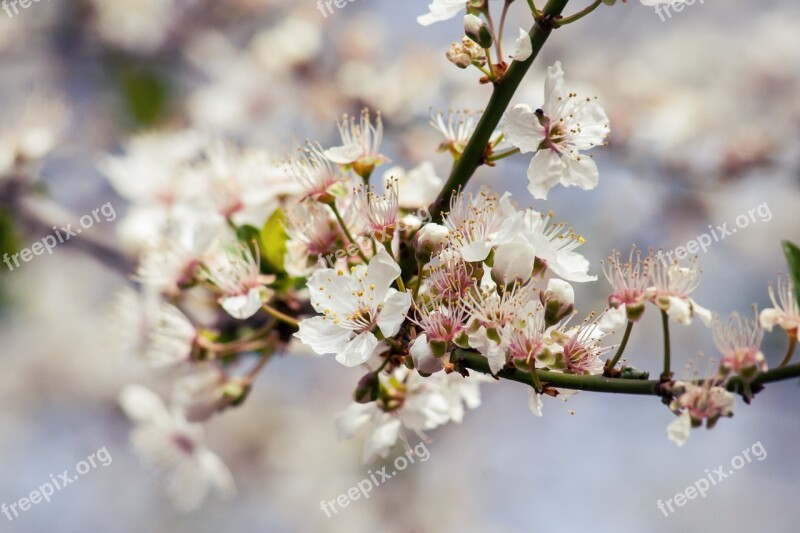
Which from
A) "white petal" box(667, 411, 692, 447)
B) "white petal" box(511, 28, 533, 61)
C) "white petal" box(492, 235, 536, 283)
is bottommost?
"white petal" box(667, 411, 692, 447)

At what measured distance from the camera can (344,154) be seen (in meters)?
1.15

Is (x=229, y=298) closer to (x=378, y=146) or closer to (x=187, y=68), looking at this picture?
(x=378, y=146)

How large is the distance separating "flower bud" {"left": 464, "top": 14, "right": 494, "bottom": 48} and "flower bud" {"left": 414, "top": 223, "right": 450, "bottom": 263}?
23cm

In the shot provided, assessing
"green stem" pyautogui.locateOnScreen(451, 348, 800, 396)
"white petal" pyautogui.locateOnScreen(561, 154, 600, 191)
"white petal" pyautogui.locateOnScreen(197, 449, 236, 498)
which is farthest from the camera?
"white petal" pyautogui.locateOnScreen(197, 449, 236, 498)

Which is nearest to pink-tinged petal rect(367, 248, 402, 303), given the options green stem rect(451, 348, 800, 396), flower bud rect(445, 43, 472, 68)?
green stem rect(451, 348, 800, 396)

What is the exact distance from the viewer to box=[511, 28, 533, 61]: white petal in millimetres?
906

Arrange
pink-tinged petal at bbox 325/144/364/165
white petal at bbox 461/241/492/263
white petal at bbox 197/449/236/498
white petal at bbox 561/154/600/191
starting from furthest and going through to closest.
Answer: white petal at bbox 197/449/236/498
pink-tinged petal at bbox 325/144/364/165
white petal at bbox 561/154/600/191
white petal at bbox 461/241/492/263

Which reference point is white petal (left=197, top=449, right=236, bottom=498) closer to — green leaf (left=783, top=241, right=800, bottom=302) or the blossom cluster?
the blossom cluster

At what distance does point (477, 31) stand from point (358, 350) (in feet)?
1.37

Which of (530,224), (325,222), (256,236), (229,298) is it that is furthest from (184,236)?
(530,224)

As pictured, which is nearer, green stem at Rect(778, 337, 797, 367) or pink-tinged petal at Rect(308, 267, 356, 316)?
green stem at Rect(778, 337, 797, 367)

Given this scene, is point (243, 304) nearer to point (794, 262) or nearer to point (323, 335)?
point (323, 335)

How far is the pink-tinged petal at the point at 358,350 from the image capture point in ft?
3.16

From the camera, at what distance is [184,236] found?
145 cm
